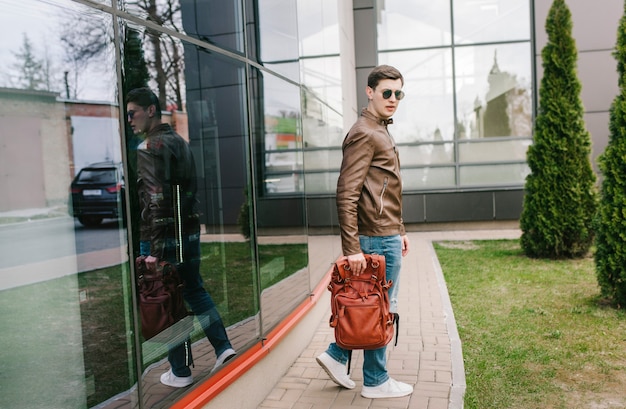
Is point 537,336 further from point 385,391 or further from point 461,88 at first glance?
point 461,88

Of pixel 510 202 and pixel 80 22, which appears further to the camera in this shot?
pixel 510 202

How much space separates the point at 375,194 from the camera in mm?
3916

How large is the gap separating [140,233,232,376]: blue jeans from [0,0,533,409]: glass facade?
0.24ft

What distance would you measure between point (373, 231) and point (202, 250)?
109 cm

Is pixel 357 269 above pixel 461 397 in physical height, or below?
above

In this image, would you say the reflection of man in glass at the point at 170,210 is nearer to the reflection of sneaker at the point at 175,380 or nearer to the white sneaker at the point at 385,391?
the reflection of sneaker at the point at 175,380

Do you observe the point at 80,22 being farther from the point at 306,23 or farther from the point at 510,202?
the point at 510,202

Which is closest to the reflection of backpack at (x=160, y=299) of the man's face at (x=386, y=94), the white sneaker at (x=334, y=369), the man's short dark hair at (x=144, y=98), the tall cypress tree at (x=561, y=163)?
the man's short dark hair at (x=144, y=98)

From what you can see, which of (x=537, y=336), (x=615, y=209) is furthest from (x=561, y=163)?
(x=537, y=336)

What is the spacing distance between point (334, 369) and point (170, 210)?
1690mm

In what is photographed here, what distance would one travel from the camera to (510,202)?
13484 millimetres

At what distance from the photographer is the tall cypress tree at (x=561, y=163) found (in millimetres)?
9445

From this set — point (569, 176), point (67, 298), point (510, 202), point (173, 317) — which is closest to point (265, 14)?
point (173, 317)

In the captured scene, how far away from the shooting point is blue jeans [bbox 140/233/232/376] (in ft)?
10.6
